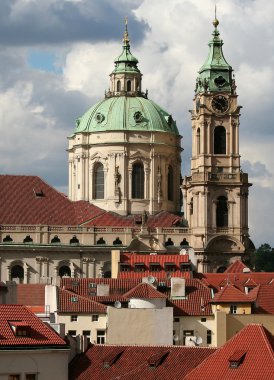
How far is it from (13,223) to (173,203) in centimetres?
2258

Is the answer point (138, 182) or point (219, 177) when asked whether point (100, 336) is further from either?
point (138, 182)

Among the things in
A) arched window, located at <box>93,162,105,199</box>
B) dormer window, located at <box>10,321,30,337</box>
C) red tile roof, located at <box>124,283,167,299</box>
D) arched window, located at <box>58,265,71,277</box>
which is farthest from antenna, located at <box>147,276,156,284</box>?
arched window, located at <box>93,162,105,199</box>

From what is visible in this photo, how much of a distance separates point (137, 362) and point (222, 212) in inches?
3846

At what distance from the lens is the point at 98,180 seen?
184375 millimetres

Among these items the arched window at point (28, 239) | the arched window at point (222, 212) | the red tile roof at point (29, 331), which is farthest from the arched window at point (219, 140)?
the red tile roof at point (29, 331)

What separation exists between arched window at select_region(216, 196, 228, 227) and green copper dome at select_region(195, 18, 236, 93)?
11.6 meters

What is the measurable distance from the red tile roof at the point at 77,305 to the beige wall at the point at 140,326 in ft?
14.9

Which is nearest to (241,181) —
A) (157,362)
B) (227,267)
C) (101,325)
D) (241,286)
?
(227,267)

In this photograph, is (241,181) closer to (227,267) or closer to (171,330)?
(227,267)

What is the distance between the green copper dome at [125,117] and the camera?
18400 centimetres

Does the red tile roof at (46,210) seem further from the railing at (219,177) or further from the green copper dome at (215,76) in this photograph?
the green copper dome at (215,76)

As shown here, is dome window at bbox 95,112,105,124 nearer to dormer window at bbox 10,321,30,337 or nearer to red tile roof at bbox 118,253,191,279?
red tile roof at bbox 118,253,191,279

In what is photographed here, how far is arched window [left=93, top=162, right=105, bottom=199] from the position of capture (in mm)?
184125

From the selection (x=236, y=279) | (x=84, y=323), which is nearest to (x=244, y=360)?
(x=84, y=323)
